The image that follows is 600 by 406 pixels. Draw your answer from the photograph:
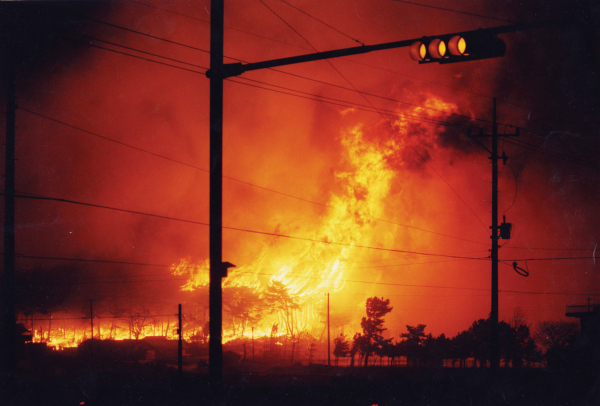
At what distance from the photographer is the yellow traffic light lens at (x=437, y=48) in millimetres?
7684

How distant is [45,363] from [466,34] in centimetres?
7427

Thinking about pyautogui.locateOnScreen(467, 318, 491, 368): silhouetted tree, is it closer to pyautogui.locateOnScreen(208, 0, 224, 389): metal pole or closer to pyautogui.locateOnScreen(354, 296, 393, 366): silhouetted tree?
pyautogui.locateOnScreen(354, 296, 393, 366): silhouetted tree

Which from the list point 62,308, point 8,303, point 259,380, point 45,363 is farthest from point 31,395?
point 62,308

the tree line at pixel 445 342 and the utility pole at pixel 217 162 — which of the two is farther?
the tree line at pixel 445 342

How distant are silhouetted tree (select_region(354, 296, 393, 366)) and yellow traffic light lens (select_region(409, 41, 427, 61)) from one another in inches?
3466

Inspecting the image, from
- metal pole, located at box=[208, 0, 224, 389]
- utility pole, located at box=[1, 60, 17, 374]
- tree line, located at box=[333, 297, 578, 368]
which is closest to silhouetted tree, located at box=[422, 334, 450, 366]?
tree line, located at box=[333, 297, 578, 368]

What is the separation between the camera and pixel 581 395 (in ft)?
85.5

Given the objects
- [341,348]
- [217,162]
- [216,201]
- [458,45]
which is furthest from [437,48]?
[341,348]

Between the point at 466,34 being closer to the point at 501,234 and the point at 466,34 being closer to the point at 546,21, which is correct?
the point at 546,21

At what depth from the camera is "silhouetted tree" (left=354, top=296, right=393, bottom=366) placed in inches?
3634

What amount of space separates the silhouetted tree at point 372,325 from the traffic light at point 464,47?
88.2 meters

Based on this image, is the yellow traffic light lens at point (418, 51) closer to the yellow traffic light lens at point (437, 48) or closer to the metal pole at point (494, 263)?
the yellow traffic light lens at point (437, 48)

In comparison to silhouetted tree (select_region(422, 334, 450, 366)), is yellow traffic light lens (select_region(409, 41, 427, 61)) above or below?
above

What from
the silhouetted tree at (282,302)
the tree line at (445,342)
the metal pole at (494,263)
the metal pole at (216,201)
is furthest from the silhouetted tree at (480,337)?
the metal pole at (216,201)
